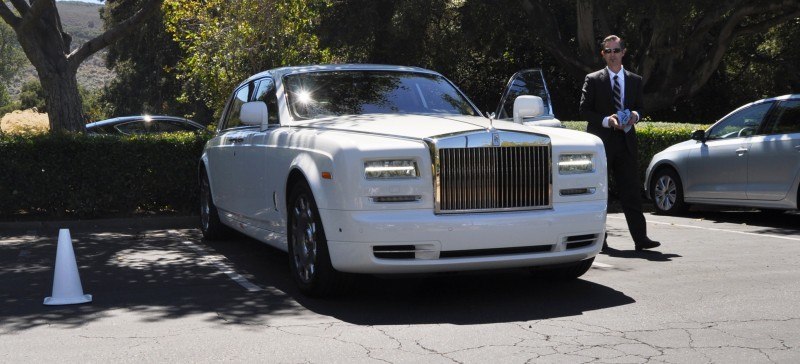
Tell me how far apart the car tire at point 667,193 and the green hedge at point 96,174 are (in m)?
6.58

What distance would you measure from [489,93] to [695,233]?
24365 mm

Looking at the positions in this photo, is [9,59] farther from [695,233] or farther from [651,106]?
[695,233]

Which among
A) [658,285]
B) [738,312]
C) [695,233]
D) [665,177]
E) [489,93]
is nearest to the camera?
[738,312]

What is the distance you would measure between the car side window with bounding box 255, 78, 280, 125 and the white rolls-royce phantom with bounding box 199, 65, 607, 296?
61 centimetres

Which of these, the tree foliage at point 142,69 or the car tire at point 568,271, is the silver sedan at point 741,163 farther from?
the tree foliage at point 142,69

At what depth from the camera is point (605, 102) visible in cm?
957

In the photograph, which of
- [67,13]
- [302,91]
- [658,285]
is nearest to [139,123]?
[302,91]

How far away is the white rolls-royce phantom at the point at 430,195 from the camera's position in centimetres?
664

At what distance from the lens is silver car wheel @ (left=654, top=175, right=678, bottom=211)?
13.7 metres

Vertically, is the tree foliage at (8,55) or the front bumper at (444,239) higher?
the tree foliage at (8,55)

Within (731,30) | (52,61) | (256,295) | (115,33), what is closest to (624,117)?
(256,295)

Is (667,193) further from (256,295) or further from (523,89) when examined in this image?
(256,295)

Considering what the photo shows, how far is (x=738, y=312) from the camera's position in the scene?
652cm

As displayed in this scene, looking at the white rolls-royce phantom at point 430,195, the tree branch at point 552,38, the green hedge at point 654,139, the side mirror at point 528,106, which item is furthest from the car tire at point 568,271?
the tree branch at point 552,38
